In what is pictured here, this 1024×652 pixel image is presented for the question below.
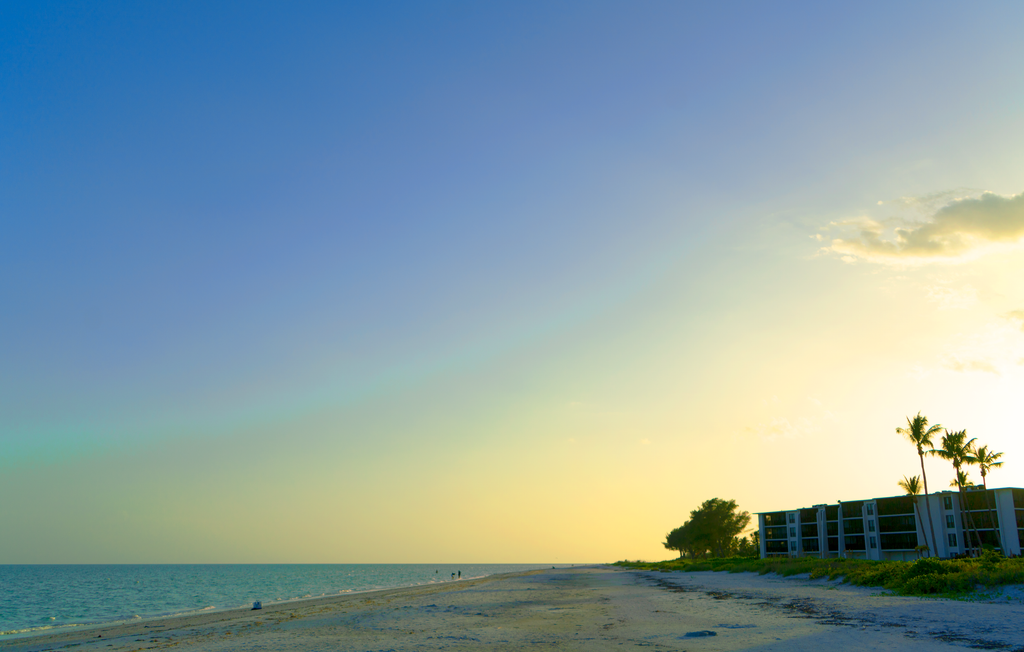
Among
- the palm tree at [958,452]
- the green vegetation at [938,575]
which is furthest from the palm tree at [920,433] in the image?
the green vegetation at [938,575]

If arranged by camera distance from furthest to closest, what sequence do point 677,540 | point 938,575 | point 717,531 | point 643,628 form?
point 677,540 → point 717,531 → point 938,575 → point 643,628

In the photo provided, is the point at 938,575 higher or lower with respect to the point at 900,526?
higher

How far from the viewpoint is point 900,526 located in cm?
9000

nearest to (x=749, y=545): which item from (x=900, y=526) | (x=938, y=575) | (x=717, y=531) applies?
(x=717, y=531)

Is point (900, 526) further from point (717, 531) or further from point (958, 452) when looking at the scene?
point (717, 531)

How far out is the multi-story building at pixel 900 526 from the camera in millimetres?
78125

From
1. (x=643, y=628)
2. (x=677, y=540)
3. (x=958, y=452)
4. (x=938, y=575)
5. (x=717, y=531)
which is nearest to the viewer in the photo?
(x=643, y=628)

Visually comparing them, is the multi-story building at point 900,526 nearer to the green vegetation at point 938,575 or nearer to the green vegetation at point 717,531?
the green vegetation at point 717,531

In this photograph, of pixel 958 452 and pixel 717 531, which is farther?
pixel 717 531

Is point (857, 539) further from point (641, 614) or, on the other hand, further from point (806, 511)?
point (641, 614)

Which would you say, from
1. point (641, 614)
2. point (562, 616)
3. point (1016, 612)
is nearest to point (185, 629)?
point (562, 616)

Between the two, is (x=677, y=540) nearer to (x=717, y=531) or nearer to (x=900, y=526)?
(x=717, y=531)

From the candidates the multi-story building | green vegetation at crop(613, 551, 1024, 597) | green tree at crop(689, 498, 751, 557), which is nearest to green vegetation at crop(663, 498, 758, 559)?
green tree at crop(689, 498, 751, 557)

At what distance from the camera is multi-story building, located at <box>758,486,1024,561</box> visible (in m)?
78.1
